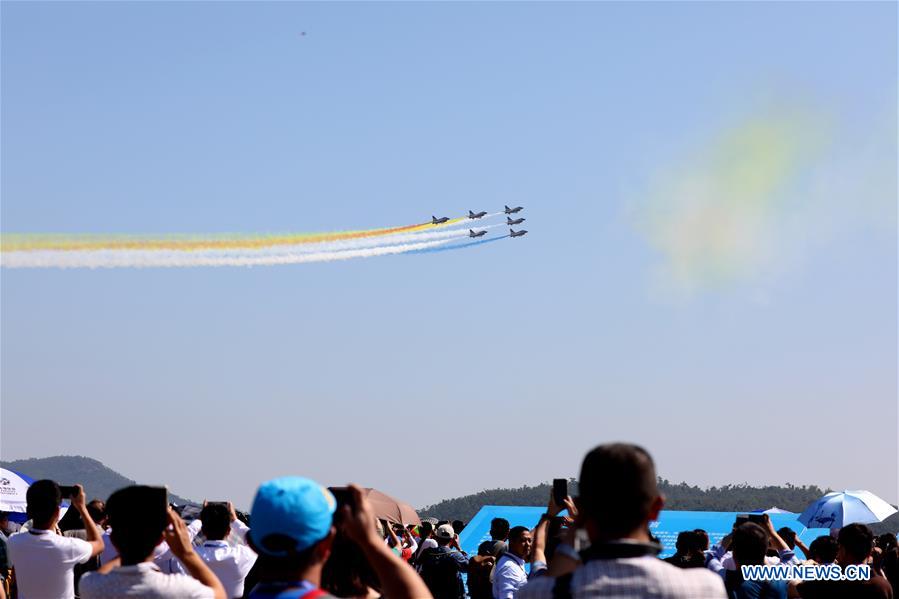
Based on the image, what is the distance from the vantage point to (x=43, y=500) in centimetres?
789

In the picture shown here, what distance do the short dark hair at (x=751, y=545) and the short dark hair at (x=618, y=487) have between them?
5.41 meters

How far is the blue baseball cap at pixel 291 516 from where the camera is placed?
3.92 m

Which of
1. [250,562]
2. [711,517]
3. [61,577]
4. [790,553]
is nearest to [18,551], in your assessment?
[61,577]

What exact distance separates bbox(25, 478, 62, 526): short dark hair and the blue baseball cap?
4.58 m

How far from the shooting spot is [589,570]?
384cm

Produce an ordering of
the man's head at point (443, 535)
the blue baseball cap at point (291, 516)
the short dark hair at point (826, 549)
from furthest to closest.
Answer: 1. the man's head at point (443, 535)
2. the short dark hair at point (826, 549)
3. the blue baseball cap at point (291, 516)

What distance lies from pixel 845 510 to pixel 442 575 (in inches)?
443

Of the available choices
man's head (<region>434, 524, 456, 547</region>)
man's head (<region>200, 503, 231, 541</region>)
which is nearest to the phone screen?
man's head (<region>200, 503, 231, 541</region>)

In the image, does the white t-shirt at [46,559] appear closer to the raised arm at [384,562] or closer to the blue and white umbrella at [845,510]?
the raised arm at [384,562]

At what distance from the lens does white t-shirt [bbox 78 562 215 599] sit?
203 inches

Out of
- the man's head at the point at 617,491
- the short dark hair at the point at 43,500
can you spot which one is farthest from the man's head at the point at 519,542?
the man's head at the point at 617,491

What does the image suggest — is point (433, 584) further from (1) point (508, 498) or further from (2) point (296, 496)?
(1) point (508, 498)

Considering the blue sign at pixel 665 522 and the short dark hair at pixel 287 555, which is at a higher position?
the short dark hair at pixel 287 555

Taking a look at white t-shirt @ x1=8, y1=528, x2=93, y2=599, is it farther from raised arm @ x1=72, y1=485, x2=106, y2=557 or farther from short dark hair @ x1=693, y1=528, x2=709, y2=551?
short dark hair @ x1=693, y1=528, x2=709, y2=551
